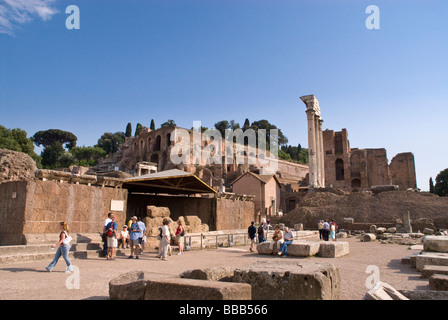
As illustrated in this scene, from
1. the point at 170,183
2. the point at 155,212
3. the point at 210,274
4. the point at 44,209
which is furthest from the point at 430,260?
the point at 170,183

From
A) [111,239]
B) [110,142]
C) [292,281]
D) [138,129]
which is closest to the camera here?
[292,281]

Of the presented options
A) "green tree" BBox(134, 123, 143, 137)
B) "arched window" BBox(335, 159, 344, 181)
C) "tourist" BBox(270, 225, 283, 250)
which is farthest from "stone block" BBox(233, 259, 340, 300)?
"green tree" BBox(134, 123, 143, 137)

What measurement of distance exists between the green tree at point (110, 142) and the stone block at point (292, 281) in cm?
10465

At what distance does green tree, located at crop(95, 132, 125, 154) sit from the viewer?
10536cm

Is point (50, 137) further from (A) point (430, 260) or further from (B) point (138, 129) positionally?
(A) point (430, 260)

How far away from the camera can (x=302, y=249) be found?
39.3 feet

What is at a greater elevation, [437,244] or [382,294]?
[382,294]

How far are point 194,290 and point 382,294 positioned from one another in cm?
246

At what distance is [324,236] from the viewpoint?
17594 mm

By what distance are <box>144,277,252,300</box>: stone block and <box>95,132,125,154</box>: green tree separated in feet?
344

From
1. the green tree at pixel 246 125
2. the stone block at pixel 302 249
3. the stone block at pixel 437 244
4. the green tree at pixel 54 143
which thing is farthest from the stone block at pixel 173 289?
the green tree at pixel 246 125

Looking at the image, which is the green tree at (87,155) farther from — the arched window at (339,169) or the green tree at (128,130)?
the arched window at (339,169)
